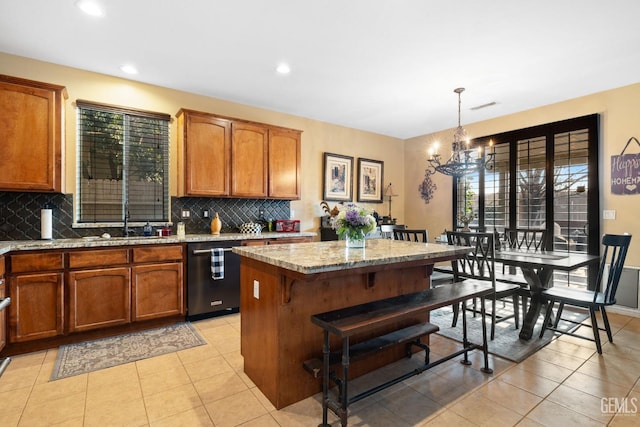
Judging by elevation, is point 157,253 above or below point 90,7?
below

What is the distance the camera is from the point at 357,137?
19.1ft

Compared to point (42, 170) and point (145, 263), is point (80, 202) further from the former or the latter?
point (145, 263)

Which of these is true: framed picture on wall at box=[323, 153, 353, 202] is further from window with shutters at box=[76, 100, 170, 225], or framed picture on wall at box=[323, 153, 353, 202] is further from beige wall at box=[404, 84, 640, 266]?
window with shutters at box=[76, 100, 170, 225]

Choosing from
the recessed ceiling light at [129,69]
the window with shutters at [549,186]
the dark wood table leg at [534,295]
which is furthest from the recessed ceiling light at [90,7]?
the window with shutters at [549,186]

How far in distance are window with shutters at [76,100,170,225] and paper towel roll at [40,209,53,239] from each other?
0.29 m

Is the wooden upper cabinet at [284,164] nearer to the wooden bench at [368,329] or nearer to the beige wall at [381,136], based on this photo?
the beige wall at [381,136]

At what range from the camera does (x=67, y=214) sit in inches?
133

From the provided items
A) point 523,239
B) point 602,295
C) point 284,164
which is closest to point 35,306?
point 284,164

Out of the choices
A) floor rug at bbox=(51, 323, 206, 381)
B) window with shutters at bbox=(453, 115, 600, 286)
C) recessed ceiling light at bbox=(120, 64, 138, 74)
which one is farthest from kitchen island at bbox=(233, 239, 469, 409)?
window with shutters at bbox=(453, 115, 600, 286)

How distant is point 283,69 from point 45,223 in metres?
2.95

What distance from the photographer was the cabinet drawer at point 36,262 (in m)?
2.69

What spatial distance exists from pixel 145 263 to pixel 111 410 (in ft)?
5.04

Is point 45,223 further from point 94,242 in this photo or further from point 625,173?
point 625,173

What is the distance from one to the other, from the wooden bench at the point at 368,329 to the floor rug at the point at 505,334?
1.59ft
